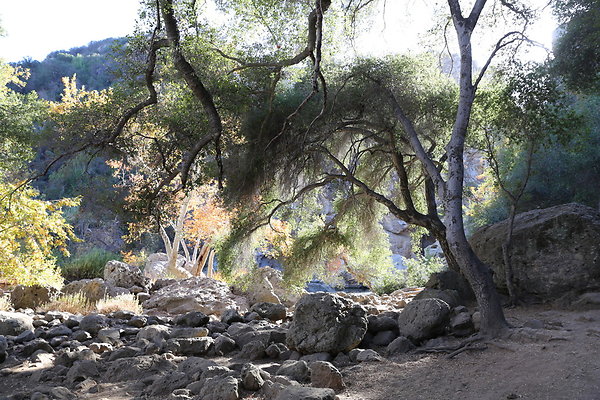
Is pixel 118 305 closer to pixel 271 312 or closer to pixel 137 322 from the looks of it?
pixel 137 322

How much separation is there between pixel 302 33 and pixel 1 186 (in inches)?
238

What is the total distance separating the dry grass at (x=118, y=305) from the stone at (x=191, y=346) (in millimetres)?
4276

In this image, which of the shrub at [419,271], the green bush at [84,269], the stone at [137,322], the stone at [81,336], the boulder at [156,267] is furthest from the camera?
the boulder at [156,267]

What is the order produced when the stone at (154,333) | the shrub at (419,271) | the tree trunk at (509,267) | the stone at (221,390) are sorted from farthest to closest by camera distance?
1. the shrub at (419,271)
2. the tree trunk at (509,267)
3. the stone at (154,333)
4. the stone at (221,390)

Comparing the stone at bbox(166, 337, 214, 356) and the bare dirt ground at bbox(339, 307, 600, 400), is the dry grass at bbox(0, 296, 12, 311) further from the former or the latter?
the bare dirt ground at bbox(339, 307, 600, 400)

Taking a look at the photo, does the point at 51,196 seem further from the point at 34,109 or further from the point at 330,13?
the point at 330,13

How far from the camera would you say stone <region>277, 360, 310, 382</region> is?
4.66 meters

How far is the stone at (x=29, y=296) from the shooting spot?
403 inches

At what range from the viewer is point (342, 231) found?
1150 cm

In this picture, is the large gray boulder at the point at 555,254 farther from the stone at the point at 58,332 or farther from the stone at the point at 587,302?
the stone at the point at 58,332

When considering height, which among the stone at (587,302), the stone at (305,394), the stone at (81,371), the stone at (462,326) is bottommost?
the stone at (81,371)

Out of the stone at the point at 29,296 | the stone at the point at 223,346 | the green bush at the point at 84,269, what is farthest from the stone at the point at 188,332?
the green bush at the point at 84,269

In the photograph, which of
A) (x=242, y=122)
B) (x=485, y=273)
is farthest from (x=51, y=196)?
(x=485, y=273)

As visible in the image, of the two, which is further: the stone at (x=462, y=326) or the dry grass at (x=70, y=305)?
the dry grass at (x=70, y=305)
